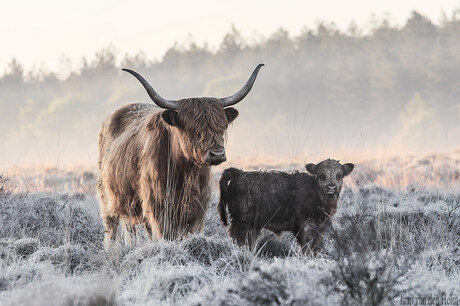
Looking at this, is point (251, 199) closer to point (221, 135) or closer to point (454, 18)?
point (221, 135)

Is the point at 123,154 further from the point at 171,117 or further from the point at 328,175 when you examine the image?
the point at 328,175

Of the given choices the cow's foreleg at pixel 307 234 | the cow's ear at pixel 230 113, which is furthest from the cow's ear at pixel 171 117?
the cow's foreleg at pixel 307 234

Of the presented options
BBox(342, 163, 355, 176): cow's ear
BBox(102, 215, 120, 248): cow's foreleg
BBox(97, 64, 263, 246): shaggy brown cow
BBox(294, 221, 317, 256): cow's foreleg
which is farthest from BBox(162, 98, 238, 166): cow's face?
BBox(102, 215, 120, 248): cow's foreleg

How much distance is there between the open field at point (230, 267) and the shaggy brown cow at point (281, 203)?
229mm

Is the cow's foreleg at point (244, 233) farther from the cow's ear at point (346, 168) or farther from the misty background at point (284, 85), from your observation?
the misty background at point (284, 85)

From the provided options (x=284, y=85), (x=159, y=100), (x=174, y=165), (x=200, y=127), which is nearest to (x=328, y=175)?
(x=200, y=127)

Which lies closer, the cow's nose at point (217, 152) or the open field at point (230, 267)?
the open field at point (230, 267)

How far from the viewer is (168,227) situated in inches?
→ 294

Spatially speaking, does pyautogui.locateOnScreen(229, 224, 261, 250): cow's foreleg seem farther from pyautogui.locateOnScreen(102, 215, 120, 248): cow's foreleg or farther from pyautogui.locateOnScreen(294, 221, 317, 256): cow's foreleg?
pyautogui.locateOnScreen(102, 215, 120, 248): cow's foreleg

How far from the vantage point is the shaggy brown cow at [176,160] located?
716cm

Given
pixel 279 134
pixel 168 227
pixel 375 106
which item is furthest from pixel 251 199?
Result: pixel 375 106

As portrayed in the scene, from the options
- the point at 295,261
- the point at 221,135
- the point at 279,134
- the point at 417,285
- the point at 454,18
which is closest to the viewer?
the point at 417,285

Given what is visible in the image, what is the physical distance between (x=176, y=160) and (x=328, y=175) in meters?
1.61

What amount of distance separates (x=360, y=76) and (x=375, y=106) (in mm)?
4788
